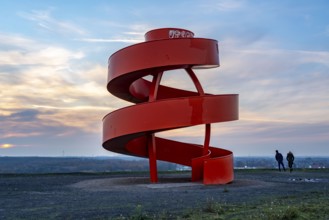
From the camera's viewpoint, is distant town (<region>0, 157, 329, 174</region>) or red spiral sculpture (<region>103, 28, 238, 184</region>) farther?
distant town (<region>0, 157, 329, 174</region>)

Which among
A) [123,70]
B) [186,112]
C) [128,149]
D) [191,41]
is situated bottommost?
[128,149]

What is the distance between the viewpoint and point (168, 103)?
61.0 ft

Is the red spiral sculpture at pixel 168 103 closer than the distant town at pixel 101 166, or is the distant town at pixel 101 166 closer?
the red spiral sculpture at pixel 168 103

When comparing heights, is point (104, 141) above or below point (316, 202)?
above

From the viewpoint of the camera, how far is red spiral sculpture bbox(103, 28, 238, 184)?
1859 cm

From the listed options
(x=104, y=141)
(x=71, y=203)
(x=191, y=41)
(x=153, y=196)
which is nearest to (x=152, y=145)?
(x=104, y=141)

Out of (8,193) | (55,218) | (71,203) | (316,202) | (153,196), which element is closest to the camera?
(55,218)

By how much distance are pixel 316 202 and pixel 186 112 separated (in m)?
7.82

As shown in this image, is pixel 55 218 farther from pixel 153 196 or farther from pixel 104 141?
pixel 104 141

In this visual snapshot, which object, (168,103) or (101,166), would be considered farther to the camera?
(101,166)

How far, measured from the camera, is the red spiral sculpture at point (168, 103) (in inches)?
732

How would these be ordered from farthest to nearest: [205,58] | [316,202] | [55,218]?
1. [205,58]
2. [316,202]
3. [55,218]

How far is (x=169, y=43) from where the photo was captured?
19.4m

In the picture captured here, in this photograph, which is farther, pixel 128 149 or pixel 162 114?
pixel 128 149
